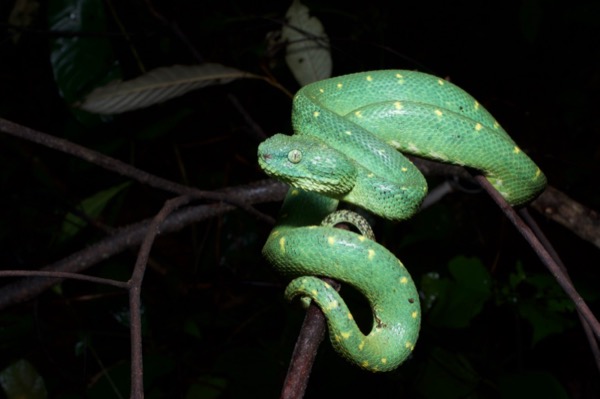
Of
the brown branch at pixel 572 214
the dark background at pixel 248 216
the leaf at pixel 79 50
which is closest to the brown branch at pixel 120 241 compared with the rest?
the dark background at pixel 248 216

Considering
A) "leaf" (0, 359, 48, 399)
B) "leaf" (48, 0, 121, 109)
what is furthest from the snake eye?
"leaf" (0, 359, 48, 399)

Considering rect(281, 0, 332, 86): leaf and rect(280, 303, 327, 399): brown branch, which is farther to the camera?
rect(281, 0, 332, 86): leaf

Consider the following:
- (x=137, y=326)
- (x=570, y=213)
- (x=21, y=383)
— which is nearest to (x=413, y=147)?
(x=137, y=326)

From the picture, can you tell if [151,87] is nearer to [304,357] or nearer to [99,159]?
[99,159]

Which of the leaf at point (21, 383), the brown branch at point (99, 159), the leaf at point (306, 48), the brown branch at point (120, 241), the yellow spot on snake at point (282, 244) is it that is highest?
the leaf at point (306, 48)

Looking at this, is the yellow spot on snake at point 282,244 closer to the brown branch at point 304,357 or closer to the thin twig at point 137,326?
the brown branch at point 304,357

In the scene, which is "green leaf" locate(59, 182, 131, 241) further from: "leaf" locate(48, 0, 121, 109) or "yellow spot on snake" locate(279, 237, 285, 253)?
"yellow spot on snake" locate(279, 237, 285, 253)
